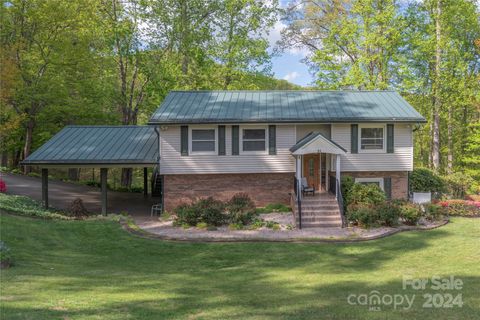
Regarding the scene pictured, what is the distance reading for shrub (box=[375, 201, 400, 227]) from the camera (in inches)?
572

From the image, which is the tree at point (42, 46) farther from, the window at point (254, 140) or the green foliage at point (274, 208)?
the green foliage at point (274, 208)

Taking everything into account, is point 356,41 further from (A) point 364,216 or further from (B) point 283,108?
(A) point 364,216

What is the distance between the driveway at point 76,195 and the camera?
19672 mm

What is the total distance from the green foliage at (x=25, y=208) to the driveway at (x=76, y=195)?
6.09 ft

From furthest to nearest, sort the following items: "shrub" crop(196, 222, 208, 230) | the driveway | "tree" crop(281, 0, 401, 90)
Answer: "tree" crop(281, 0, 401, 90), the driveway, "shrub" crop(196, 222, 208, 230)

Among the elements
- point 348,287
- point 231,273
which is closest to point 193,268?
point 231,273

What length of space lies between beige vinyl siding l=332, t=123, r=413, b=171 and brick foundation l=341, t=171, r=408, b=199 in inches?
11.0

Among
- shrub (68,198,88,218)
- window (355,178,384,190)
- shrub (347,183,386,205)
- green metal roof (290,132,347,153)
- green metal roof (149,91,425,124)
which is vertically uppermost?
green metal roof (149,91,425,124)

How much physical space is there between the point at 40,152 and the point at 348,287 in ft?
51.9

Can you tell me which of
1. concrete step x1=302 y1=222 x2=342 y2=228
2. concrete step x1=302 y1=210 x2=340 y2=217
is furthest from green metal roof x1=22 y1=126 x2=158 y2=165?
concrete step x1=302 y1=222 x2=342 y2=228

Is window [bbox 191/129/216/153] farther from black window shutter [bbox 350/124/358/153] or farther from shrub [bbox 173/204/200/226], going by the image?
black window shutter [bbox 350/124/358/153]

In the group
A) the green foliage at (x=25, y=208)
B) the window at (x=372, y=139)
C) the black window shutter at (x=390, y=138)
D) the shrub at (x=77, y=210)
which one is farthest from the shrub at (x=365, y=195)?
the green foliage at (x=25, y=208)

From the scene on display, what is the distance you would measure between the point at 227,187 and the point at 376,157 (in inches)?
298

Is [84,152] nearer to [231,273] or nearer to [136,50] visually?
[231,273]
